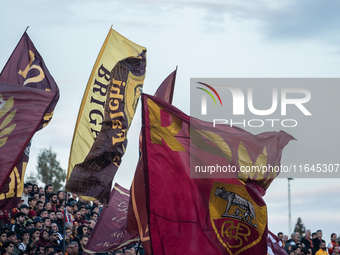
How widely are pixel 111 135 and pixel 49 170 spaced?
63.7 m

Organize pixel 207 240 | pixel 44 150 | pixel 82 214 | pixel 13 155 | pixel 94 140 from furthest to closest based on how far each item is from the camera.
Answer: pixel 44 150
pixel 82 214
pixel 94 140
pixel 207 240
pixel 13 155

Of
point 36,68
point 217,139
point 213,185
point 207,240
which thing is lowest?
point 207,240

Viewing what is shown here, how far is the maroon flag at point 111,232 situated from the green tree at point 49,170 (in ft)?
195

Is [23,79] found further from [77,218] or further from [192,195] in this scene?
[192,195]

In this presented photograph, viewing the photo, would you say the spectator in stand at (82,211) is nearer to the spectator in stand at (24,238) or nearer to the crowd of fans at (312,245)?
the spectator in stand at (24,238)

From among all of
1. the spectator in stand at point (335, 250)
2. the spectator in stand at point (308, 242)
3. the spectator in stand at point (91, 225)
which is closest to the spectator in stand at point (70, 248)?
the spectator in stand at point (91, 225)

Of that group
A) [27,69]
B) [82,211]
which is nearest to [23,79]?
[27,69]

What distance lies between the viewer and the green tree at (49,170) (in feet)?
241

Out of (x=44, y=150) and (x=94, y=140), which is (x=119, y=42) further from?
(x=44, y=150)

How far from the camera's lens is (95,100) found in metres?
12.9

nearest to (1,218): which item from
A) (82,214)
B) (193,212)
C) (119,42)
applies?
(82,214)

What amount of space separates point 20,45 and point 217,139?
21.0 ft

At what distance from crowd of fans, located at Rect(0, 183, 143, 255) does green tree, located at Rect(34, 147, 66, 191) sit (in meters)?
56.8

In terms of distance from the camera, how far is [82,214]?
16453 millimetres
